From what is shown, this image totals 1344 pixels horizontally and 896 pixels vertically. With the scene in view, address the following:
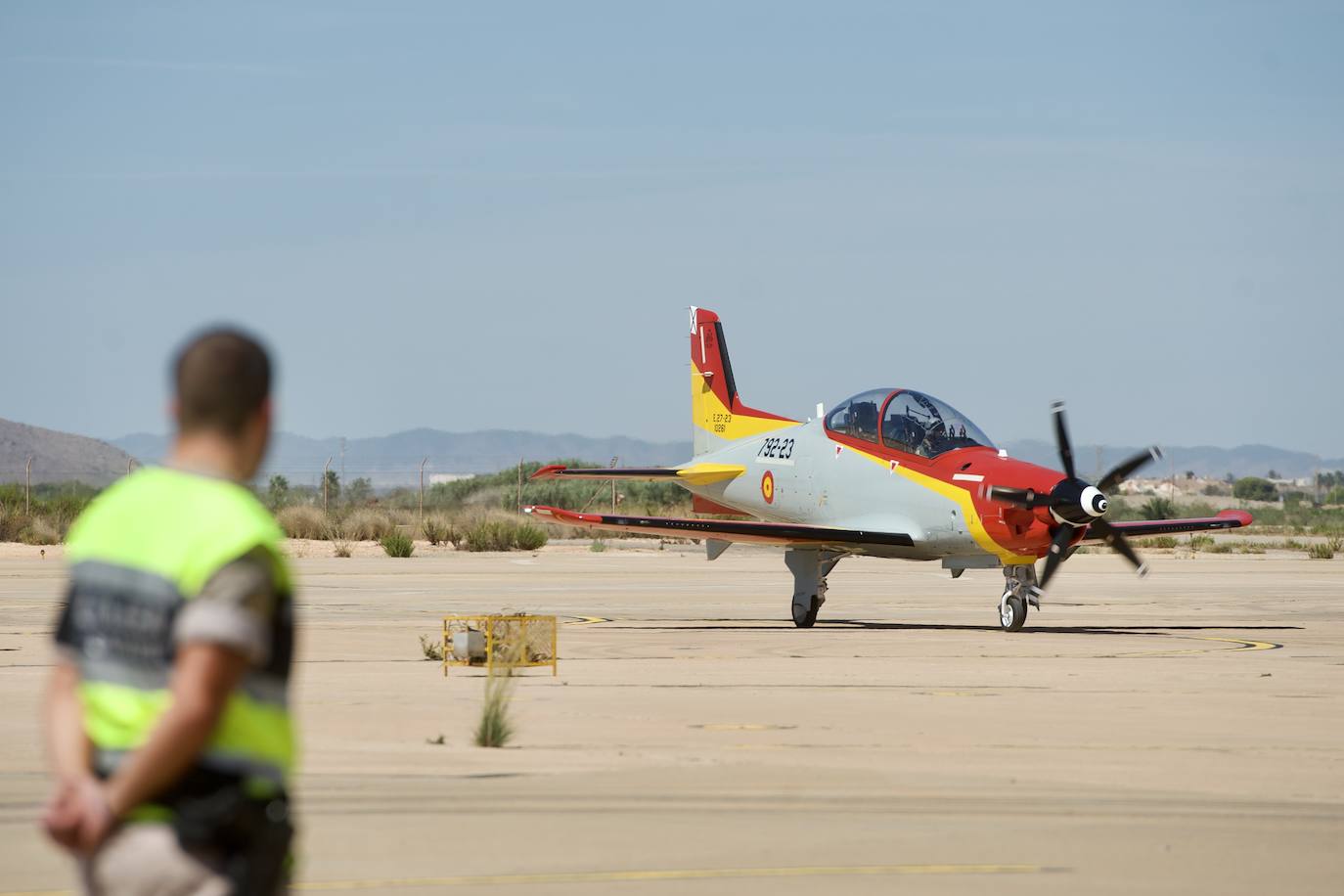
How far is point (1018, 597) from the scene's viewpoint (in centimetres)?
2305

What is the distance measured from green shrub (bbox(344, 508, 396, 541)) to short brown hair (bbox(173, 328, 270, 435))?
51.3m

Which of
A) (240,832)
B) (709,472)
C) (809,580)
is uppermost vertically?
(709,472)

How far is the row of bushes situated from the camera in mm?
52594

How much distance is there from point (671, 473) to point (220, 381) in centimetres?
2645

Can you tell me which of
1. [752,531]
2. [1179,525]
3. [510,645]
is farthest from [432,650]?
[1179,525]

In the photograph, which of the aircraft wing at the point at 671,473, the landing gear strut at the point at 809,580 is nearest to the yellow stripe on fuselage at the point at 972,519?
the landing gear strut at the point at 809,580

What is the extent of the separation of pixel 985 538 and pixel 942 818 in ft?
46.2

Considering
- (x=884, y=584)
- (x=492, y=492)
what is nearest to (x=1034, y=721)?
(x=884, y=584)

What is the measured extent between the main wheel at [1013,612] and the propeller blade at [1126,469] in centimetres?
183

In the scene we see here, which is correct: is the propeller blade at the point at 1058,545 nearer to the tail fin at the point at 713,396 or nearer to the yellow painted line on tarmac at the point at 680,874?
the tail fin at the point at 713,396

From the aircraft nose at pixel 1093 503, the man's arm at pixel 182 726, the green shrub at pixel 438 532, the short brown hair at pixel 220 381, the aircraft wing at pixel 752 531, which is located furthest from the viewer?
the green shrub at pixel 438 532

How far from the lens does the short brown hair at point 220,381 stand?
3.86m

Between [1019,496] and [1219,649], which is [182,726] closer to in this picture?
[1219,649]

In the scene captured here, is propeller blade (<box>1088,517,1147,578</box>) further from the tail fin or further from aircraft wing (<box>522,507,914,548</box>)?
the tail fin
